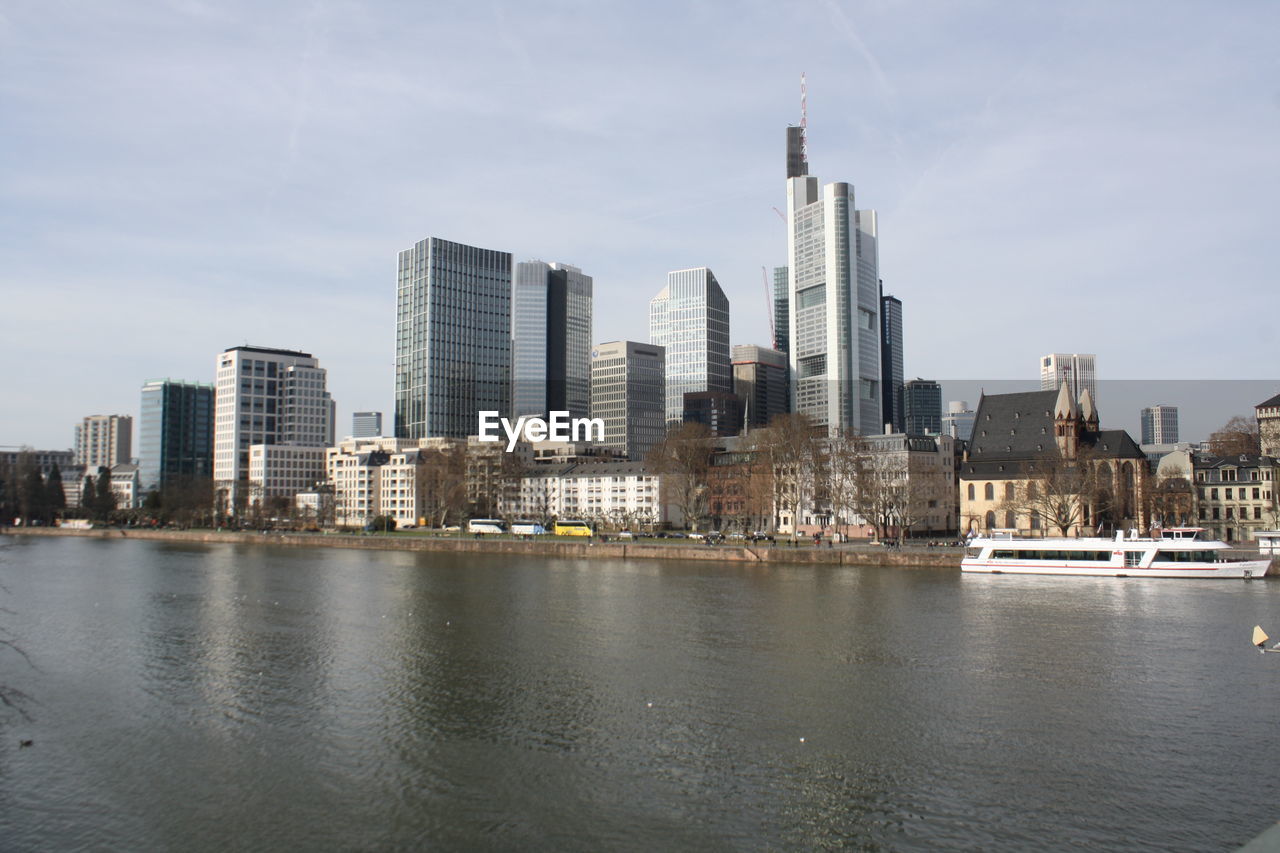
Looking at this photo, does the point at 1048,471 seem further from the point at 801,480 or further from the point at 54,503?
the point at 54,503

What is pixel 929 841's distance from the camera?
20969mm

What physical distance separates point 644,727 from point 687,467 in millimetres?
99153

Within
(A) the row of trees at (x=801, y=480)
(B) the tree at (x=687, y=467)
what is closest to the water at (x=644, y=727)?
(A) the row of trees at (x=801, y=480)

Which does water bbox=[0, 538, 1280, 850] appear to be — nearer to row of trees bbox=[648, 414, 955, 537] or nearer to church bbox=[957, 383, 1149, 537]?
church bbox=[957, 383, 1149, 537]

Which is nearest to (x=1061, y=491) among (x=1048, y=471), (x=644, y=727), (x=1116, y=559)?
(x=1048, y=471)

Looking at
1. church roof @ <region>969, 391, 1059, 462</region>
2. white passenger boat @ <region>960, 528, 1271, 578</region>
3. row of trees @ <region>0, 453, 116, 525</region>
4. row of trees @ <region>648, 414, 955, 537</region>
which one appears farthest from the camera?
row of trees @ <region>0, 453, 116, 525</region>

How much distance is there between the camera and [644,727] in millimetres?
29359

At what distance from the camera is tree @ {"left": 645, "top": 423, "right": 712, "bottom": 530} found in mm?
126500

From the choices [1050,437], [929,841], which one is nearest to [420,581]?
[929,841]

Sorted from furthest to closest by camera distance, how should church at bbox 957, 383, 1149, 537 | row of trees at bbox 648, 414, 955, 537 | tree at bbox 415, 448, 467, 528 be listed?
tree at bbox 415, 448, 467, 528 → row of trees at bbox 648, 414, 955, 537 → church at bbox 957, 383, 1149, 537

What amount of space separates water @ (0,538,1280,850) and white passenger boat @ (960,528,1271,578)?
18074 mm

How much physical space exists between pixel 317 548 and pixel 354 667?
9130cm

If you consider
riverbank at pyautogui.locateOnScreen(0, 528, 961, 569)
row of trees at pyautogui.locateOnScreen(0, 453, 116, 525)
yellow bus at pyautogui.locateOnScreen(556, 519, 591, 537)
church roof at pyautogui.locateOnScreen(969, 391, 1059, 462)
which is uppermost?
church roof at pyautogui.locateOnScreen(969, 391, 1059, 462)

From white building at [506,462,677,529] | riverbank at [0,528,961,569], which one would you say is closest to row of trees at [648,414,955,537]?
white building at [506,462,677,529]
